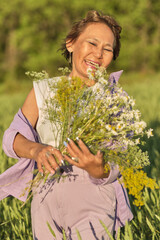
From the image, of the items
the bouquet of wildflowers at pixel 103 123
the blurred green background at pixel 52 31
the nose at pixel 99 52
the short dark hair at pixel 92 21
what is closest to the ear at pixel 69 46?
the short dark hair at pixel 92 21

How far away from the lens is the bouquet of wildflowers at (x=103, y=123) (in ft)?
4.57

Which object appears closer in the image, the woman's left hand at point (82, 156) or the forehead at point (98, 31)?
the woman's left hand at point (82, 156)

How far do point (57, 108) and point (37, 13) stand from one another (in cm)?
2624

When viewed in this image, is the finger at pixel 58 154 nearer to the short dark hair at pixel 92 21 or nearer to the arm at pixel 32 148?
the arm at pixel 32 148

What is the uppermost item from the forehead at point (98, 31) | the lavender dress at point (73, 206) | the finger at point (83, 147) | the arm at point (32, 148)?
the forehead at point (98, 31)

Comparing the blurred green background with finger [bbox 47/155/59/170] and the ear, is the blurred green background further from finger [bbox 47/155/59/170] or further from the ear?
finger [bbox 47/155/59/170]

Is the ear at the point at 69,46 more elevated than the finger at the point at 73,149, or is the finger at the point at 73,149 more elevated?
the ear at the point at 69,46

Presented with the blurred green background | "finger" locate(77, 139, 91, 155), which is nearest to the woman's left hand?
"finger" locate(77, 139, 91, 155)

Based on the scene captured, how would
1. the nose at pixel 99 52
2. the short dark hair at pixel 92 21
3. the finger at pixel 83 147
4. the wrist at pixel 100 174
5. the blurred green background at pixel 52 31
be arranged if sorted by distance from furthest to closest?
the blurred green background at pixel 52 31 → the short dark hair at pixel 92 21 → the nose at pixel 99 52 → the wrist at pixel 100 174 → the finger at pixel 83 147

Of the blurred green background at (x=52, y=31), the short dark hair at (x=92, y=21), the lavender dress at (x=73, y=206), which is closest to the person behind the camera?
the lavender dress at (x=73, y=206)

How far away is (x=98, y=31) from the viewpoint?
5.86 ft

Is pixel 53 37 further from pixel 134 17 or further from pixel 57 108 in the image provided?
pixel 57 108

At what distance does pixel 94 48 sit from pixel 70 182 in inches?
28.1

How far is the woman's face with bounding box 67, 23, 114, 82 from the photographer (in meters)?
1.77
